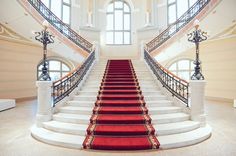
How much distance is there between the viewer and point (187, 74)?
12492 mm

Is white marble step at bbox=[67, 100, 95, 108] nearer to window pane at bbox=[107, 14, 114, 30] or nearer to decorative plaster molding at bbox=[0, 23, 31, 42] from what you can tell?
decorative plaster molding at bbox=[0, 23, 31, 42]

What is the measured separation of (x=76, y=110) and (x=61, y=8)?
10068 millimetres

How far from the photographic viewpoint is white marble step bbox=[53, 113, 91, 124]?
186 inches

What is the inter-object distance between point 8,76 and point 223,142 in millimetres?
8659

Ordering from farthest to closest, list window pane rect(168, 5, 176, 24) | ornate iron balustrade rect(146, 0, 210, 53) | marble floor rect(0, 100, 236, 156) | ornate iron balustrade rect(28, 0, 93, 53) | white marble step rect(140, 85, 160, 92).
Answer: window pane rect(168, 5, 176, 24) < ornate iron balustrade rect(146, 0, 210, 53) < ornate iron balustrade rect(28, 0, 93, 53) < white marble step rect(140, 85, 160, 92) < marble floor rect(0, 100, 236, 156)

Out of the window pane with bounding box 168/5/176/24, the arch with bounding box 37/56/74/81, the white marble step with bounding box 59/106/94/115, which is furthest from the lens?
the window pane with bounding box 168/5/176/24

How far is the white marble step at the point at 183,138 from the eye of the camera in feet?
12.5

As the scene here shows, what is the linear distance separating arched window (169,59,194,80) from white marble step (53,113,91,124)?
9.05m

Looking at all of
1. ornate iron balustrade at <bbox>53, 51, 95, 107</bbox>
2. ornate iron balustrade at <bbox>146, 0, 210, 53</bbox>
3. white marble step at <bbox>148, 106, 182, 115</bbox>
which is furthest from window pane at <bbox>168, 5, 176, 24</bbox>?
white marble step at <bbox>148, 106, 182, 115</bbox>

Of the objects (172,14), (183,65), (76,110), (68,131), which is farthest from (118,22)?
(68,131)

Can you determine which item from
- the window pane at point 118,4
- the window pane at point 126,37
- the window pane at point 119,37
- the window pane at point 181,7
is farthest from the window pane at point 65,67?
the window pane at point 181,7

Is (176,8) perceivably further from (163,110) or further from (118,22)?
(163,110)

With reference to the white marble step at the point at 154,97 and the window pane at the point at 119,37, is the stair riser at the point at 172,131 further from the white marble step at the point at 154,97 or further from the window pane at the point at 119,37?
the window pane at the point at 119,37

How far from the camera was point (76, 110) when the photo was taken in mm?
5289
